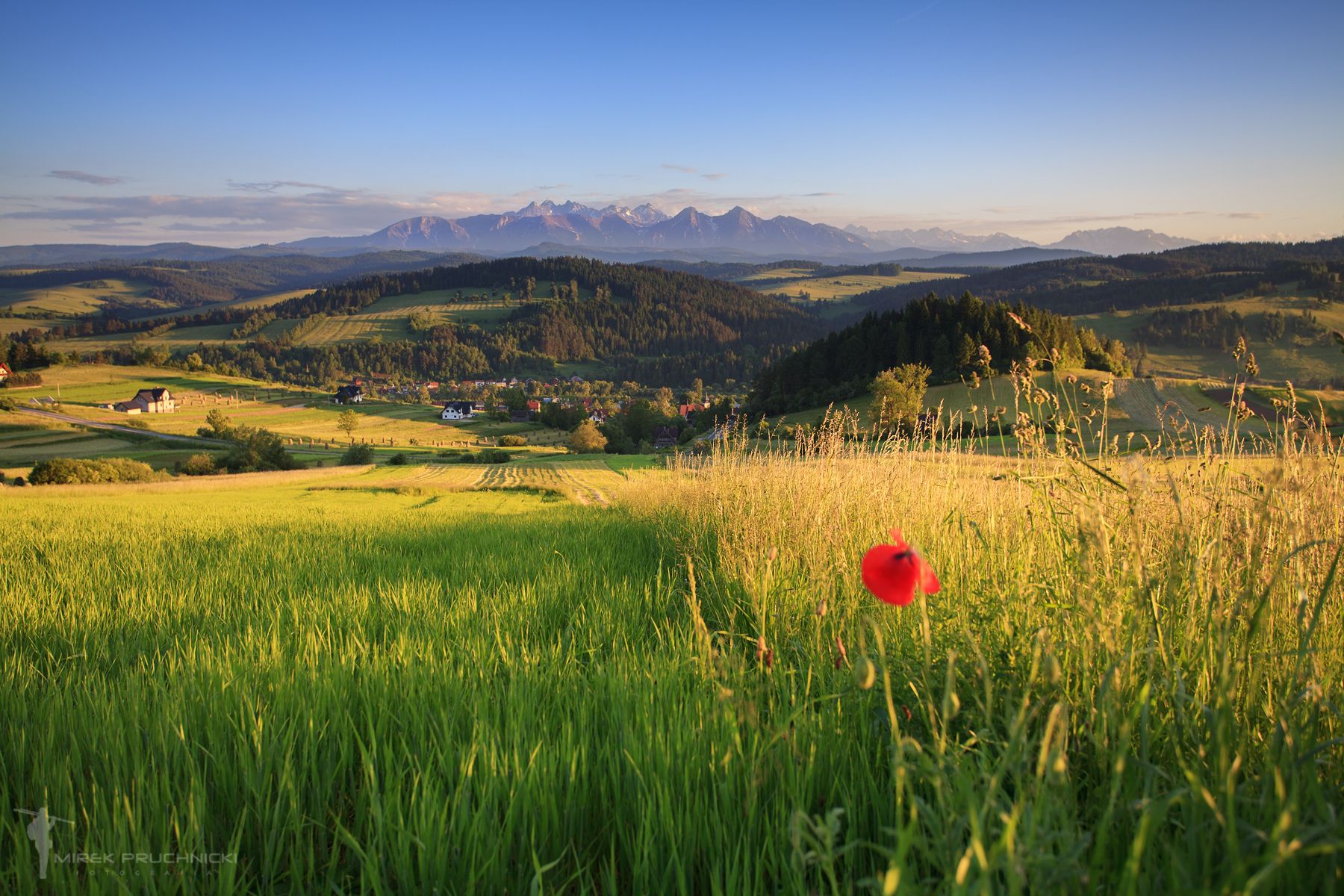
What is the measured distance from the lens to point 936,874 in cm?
176

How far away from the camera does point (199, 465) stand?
50.1m

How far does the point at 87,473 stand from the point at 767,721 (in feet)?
169

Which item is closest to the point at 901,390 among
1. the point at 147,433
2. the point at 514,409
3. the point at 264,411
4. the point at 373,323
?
the point at 147,433

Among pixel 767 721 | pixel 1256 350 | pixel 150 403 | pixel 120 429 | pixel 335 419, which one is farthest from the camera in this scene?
pixel 335 419

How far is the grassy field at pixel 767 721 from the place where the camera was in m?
1.39

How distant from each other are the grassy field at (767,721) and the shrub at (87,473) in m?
46.1

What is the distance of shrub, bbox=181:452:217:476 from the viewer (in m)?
49.3

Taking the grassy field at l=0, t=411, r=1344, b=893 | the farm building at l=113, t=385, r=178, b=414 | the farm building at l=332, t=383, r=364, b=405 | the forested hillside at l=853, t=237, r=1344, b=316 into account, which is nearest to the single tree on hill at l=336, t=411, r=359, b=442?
the farm building at l=332, t=383, r=364, b=405

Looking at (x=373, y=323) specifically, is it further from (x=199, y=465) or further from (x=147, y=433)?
(x=199, y=465)

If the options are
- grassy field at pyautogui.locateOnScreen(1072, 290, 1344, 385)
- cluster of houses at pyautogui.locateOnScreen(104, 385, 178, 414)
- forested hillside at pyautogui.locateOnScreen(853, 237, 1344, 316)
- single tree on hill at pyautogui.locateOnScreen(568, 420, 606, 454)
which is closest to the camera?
grassy field at pyautogui.locateOnScreen(1072, 290, 1344, 385)

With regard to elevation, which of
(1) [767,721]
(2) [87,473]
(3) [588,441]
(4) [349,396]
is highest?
(1) [767,721]

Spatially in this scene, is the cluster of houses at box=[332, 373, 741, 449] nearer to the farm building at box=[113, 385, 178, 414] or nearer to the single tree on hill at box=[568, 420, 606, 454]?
the single tree on hill at box=[568, 420, 606, 454]

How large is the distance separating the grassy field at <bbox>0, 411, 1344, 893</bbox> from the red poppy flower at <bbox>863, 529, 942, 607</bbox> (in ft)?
0.58

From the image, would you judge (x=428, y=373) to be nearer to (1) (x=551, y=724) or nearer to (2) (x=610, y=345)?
(2) (x=610, y=345)
